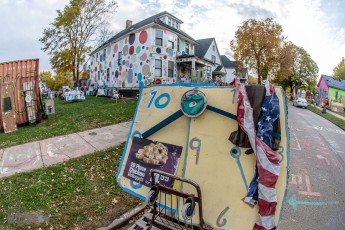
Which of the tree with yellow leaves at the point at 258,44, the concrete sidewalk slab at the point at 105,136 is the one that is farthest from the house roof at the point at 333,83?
the concrete sidewalk slab at the point at 105,136

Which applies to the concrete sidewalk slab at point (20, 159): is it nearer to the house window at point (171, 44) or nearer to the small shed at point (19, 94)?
the small shed at point (19, 94)

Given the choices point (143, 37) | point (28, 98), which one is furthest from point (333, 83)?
point (28, 98)

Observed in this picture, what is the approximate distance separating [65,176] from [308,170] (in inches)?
274

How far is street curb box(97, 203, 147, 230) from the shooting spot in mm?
4004

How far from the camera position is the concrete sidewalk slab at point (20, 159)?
5863 millimetres

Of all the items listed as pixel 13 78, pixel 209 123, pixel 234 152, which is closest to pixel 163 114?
pixel 209 123

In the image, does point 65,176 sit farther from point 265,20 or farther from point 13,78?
point 265,20

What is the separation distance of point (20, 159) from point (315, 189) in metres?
8.02

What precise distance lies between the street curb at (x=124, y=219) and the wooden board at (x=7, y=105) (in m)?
8.39

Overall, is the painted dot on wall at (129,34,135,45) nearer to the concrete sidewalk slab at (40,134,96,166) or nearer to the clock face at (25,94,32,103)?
the clock face at (25,94,32,103)

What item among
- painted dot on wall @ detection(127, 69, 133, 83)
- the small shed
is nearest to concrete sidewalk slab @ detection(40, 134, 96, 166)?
the small shed

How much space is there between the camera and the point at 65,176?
17.9 ft

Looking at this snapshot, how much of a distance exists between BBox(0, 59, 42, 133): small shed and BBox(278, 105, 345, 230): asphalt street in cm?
1102

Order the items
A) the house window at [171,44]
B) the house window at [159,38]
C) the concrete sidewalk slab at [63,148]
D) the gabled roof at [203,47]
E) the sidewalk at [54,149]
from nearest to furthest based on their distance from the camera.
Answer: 1. the sidewalk at [54,149]
2. the concrete sidewalk slab at [63,148]
3. the house window at [159,38]
4. the house window at [171,44]
5. the gabled roof at [203,47]
